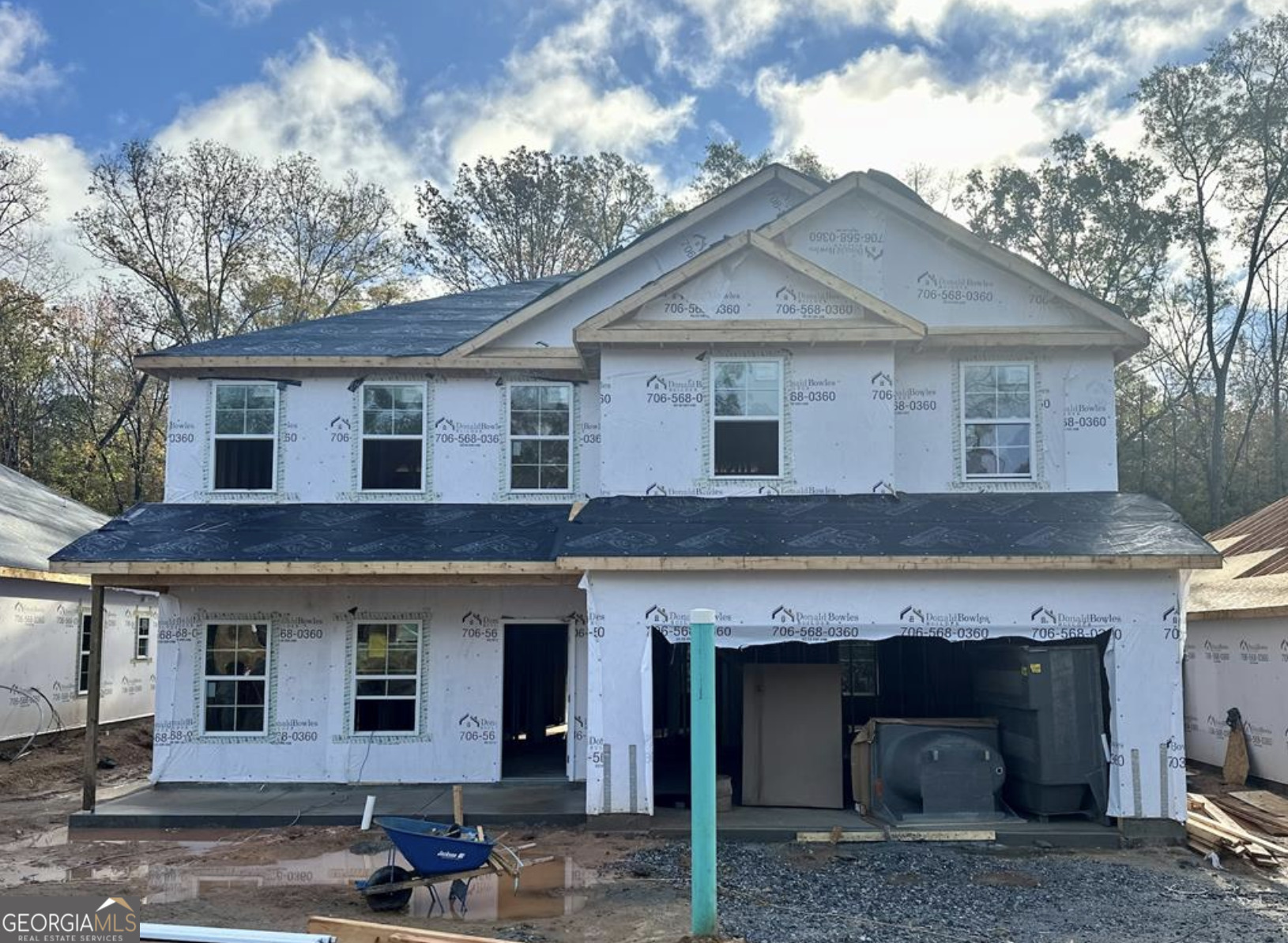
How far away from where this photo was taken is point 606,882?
8930 millimetres

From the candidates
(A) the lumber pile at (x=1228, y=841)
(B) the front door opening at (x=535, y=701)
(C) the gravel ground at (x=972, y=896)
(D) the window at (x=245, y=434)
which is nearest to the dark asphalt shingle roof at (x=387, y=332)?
(D) the window at (x=245, y=434)

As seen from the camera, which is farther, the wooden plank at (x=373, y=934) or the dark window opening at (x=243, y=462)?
the dark window opening at (x=243, y=462)

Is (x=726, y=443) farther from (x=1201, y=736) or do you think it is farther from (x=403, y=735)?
(x=1201, y=736)

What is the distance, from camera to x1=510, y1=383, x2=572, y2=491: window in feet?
45.9

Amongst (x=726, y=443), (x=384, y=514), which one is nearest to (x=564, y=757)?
(x=384, y=514)

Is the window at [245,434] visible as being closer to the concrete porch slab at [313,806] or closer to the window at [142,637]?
the concrete porch slab at [313,806]

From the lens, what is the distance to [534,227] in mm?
32906

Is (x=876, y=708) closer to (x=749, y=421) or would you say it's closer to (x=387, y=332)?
(x=749, y=421)

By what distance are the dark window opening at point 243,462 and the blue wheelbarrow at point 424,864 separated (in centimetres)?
703

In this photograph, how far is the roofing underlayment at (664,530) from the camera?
10898 millimetres

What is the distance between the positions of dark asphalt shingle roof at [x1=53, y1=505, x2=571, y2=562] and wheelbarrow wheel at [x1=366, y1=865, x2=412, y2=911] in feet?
14.0

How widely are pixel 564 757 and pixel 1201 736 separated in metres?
9.89

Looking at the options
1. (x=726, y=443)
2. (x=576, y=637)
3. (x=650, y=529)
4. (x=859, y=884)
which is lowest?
(x=859, y=884)

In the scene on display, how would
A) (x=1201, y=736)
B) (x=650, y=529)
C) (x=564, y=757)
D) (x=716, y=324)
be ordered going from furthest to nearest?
1. (x=1201, y=736)
2. (x=564, y=757)
3. (x=716, y=324)
4. (x=650, y=529)
